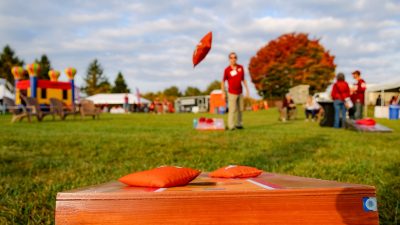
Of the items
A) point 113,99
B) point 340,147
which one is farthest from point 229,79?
point 113,99

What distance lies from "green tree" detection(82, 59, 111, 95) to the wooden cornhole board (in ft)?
258

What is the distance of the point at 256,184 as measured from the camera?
1615 mm

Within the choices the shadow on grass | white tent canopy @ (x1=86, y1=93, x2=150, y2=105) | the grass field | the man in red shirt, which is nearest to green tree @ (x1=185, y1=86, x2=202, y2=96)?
white tent canopy @ (x1=86, y1=93, x2=150, y2=105)

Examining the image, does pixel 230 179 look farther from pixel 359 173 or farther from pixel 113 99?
pixel 113 99

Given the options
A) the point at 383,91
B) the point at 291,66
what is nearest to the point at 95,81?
the point at 291,66

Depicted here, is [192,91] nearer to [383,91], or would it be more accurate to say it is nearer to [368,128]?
[383,91]

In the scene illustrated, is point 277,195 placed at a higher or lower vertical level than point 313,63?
lower

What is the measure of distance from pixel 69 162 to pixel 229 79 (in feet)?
19.1

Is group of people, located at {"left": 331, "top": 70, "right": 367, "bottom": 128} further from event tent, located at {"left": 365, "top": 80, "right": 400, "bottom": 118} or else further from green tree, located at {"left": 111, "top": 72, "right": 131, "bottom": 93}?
green tree, located at {"left": 111, "top": 72, "right": 131, "bottom": 93}

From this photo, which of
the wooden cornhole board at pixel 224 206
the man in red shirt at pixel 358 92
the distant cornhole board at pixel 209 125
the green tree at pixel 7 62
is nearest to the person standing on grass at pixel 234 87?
the distant cornhole board at pixel 209 125

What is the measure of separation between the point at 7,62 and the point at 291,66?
45.2 meters

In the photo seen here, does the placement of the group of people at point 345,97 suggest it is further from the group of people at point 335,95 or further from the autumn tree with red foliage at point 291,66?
the autumn tree with red foliage at point 291,66

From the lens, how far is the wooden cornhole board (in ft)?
4.50

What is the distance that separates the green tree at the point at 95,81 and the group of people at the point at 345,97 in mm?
69352
